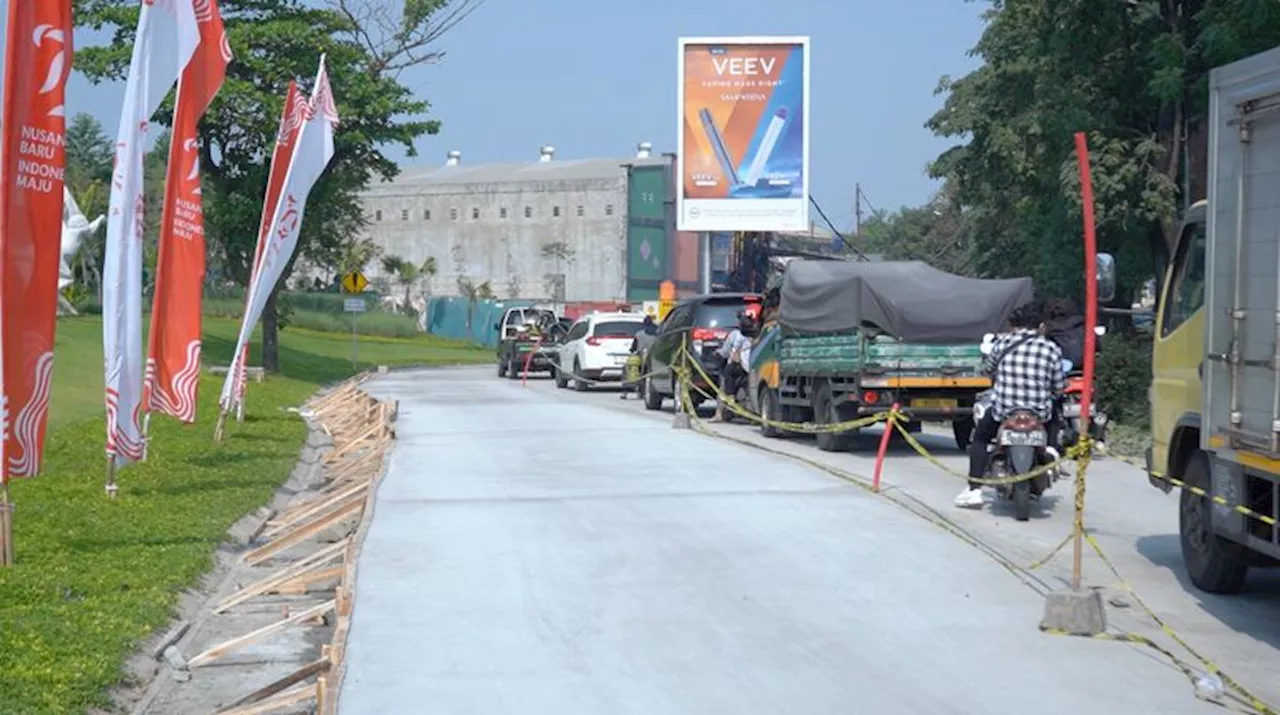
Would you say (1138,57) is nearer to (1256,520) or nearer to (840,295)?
(840,295)

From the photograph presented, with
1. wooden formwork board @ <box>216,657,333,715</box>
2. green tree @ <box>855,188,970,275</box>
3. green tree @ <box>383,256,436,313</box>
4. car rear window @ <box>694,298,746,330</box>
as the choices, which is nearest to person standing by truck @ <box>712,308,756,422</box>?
car rear window @ <box>694,298,746,330</box>

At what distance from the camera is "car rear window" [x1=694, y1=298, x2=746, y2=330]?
2644cm

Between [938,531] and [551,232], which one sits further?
[551,232]

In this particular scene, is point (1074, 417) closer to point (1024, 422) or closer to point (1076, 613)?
point (1024, 422)

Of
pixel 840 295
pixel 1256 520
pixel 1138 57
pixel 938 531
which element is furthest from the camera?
pixel 1138 57

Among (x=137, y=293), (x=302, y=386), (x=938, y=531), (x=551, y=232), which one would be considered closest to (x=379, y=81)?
(x=302, y=386)

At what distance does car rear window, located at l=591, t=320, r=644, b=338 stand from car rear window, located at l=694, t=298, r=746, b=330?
372 inches

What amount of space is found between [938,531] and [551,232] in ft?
247

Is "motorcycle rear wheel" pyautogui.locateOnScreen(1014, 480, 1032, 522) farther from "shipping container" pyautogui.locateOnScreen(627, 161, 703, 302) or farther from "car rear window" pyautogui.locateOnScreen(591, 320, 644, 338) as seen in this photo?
"shipping container" pyautogui.locateOnScreen(627, 161, 703, 302)

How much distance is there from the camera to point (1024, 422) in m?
12.9

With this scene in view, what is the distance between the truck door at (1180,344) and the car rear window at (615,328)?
81.4 feet

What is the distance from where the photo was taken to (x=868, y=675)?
27.0 feet

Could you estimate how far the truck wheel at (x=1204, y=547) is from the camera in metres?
10.1

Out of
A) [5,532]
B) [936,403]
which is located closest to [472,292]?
[936,403]
